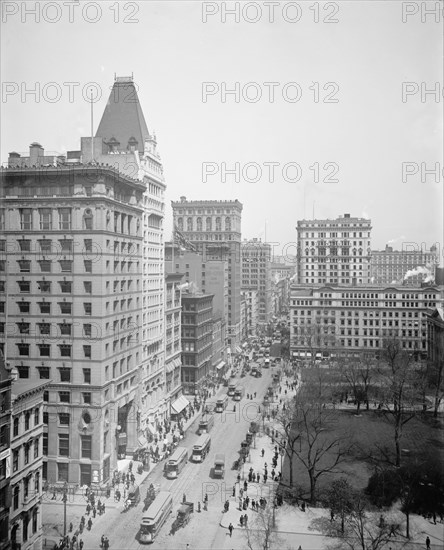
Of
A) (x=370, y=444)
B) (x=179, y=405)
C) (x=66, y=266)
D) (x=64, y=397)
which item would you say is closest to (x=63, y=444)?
(x=64, y=397)

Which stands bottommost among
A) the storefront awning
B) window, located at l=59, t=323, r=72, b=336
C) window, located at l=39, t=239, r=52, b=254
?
the storefront awning

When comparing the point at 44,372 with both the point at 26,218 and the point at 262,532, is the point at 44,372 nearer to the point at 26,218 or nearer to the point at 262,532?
the point at 26,218

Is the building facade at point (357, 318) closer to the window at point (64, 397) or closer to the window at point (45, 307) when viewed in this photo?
the window at point (64, 397)

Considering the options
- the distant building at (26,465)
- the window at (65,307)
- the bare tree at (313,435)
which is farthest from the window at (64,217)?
the bare tree at (313,435)

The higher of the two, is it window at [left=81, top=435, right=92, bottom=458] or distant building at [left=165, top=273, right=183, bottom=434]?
distant building at [left=165, top=273, right=183, bottom=434]

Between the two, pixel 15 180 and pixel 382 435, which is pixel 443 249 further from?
pixel 15 180

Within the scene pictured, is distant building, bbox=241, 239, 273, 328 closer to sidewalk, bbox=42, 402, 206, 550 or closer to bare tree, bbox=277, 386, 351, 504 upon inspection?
bare tree, bbox=277, 386, 351, 504

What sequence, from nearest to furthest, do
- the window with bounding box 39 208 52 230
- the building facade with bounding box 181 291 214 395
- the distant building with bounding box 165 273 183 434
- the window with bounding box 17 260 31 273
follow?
1. the window with bounding box 39 208 52 230
2. the window with bounding box 17 260 31 273
3. the distant building with bounding box 165 273 183 434
4. the building facade with bounding box 181 291 214 395

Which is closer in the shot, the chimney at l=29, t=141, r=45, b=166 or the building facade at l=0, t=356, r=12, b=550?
the building facade at l=0, t=356, r=12, b=550

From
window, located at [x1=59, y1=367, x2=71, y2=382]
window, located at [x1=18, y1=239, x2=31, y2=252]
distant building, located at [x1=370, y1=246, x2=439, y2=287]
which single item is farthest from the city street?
distant building, located at [x1=370, y1=246, x2=439, y2=287]
